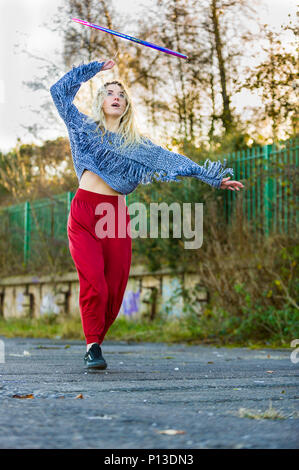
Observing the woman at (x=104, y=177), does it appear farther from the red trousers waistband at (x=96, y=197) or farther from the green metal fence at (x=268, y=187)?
the green metal fence at (x=268, y=187)

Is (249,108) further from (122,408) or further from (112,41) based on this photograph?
(122,408)

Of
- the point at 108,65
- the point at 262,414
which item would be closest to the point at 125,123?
the point at 108,65

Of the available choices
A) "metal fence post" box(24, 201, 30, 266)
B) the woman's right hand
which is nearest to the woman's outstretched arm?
the woman's right hand

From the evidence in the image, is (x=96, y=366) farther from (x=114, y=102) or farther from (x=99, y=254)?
(x=114, y=102)

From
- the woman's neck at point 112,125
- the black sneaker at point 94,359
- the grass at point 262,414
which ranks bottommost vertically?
the black sneaker at point 94,359

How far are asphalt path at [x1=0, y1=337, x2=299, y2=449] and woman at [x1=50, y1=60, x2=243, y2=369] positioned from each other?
0.45 metres

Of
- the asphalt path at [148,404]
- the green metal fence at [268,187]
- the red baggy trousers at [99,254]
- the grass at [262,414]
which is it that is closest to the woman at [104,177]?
the red baggy trousers at [99,254]

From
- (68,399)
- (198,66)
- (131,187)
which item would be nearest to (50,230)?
(198,66)

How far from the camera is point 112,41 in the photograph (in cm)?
1327

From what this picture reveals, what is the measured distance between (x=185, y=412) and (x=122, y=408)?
9.5 inches

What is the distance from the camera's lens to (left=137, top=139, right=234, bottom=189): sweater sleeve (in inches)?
197

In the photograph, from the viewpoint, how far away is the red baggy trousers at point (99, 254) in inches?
184

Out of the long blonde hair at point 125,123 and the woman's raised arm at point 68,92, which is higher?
the woman's raised arm at point 68,92

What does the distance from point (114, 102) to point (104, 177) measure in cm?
61
